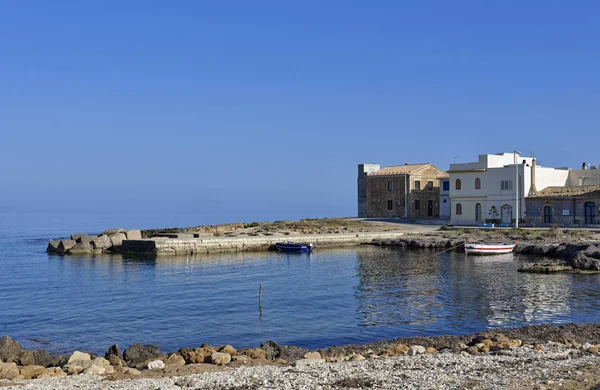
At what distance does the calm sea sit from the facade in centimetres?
2607

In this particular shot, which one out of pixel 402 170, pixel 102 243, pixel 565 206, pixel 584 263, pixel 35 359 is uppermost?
pixel 402 170

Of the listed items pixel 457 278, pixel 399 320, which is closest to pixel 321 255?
pixel 457 278

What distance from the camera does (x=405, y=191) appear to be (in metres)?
71.1

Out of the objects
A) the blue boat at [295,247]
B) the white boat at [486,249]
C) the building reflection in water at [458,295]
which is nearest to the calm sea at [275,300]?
the building reflection in water at [458,295]

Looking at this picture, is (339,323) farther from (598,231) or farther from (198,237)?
(598,231)

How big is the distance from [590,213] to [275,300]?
3904 cm

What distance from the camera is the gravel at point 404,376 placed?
1155 cm

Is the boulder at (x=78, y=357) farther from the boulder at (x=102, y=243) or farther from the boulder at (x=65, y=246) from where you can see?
the boulder at (x=65, y=246)

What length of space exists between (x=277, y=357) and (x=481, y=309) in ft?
35.3

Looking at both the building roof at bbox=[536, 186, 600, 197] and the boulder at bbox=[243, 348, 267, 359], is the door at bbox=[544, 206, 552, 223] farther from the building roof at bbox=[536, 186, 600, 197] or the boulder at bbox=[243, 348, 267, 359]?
the boulder at bbox=[243, 348, 267, 359]

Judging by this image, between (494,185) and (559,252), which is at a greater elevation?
(494,185)

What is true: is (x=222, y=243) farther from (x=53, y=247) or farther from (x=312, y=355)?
(x=312, y=355)

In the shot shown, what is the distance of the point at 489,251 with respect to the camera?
43.8m

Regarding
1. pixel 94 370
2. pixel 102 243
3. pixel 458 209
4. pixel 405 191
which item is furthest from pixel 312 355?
pixel 405 191
